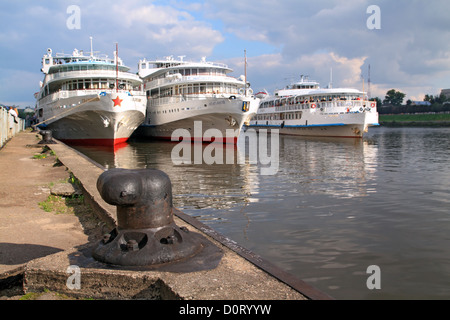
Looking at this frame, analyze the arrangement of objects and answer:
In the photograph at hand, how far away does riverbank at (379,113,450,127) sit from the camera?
3391 inches

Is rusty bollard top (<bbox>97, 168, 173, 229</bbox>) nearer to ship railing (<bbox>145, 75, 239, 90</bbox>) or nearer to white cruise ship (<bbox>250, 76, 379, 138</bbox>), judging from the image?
ship railing (<bbox>145, 75, 239, 90</bbox>)

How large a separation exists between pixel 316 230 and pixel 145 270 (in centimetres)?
420

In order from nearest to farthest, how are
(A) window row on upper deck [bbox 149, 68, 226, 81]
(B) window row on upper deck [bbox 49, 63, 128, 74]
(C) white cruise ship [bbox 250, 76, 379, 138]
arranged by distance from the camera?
(B) window row on upper deck [bbox 49, 63, 128, 74] < (A) window row on upper deck [bbox 149, 68, 226, 81] < (C) white cruise ship [bbox 250, 76, 379, 138]

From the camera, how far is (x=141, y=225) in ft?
12.5

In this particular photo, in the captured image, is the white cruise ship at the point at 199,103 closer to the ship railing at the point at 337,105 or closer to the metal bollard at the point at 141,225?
the ship railing at the point at 337,105

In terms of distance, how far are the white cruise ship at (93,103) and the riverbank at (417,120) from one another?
73956 mm

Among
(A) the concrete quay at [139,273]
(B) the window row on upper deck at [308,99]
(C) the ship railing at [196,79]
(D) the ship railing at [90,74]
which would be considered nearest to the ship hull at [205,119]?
(C) the ship railing at [196,79]

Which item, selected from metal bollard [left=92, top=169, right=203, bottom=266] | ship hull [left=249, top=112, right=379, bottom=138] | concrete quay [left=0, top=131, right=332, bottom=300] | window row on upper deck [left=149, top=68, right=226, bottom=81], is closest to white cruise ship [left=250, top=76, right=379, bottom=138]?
ship hull [left=249, top=112, right=379, bottom=138]

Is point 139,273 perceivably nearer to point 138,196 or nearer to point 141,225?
point 141,225

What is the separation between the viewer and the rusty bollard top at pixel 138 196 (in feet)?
11.9

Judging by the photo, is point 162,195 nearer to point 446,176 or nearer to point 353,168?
point 446,176

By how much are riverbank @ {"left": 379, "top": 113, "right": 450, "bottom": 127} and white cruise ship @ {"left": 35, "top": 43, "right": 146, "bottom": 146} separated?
73956mm

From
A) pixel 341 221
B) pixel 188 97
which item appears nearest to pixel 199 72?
pixel 188 97
